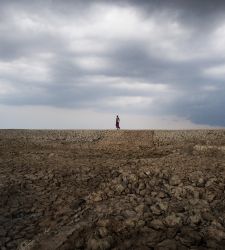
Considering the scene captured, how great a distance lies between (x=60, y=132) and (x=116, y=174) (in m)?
7.79

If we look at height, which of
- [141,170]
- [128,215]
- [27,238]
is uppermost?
[141,170]

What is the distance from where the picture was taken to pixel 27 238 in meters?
9.76

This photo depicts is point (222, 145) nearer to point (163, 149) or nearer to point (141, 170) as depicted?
point (163, 149)

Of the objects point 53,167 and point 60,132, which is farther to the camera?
point 60,132

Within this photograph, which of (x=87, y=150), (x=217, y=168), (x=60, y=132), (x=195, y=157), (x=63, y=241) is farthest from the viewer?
(x=60, y=132)

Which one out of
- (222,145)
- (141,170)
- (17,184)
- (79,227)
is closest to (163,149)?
(222,145)

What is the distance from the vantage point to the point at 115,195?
11.3 m

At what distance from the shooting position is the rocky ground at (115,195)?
894 cm

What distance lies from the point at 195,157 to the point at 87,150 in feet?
15.6

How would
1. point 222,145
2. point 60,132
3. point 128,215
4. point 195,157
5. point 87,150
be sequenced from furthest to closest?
point 60,132 < point 87,150 < point 222,145 < point 195,157 < point 128,215

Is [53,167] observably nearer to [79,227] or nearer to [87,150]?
[87,150]

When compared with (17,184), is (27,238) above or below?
below

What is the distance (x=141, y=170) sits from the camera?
1254 cm

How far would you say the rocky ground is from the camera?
8938 mm
